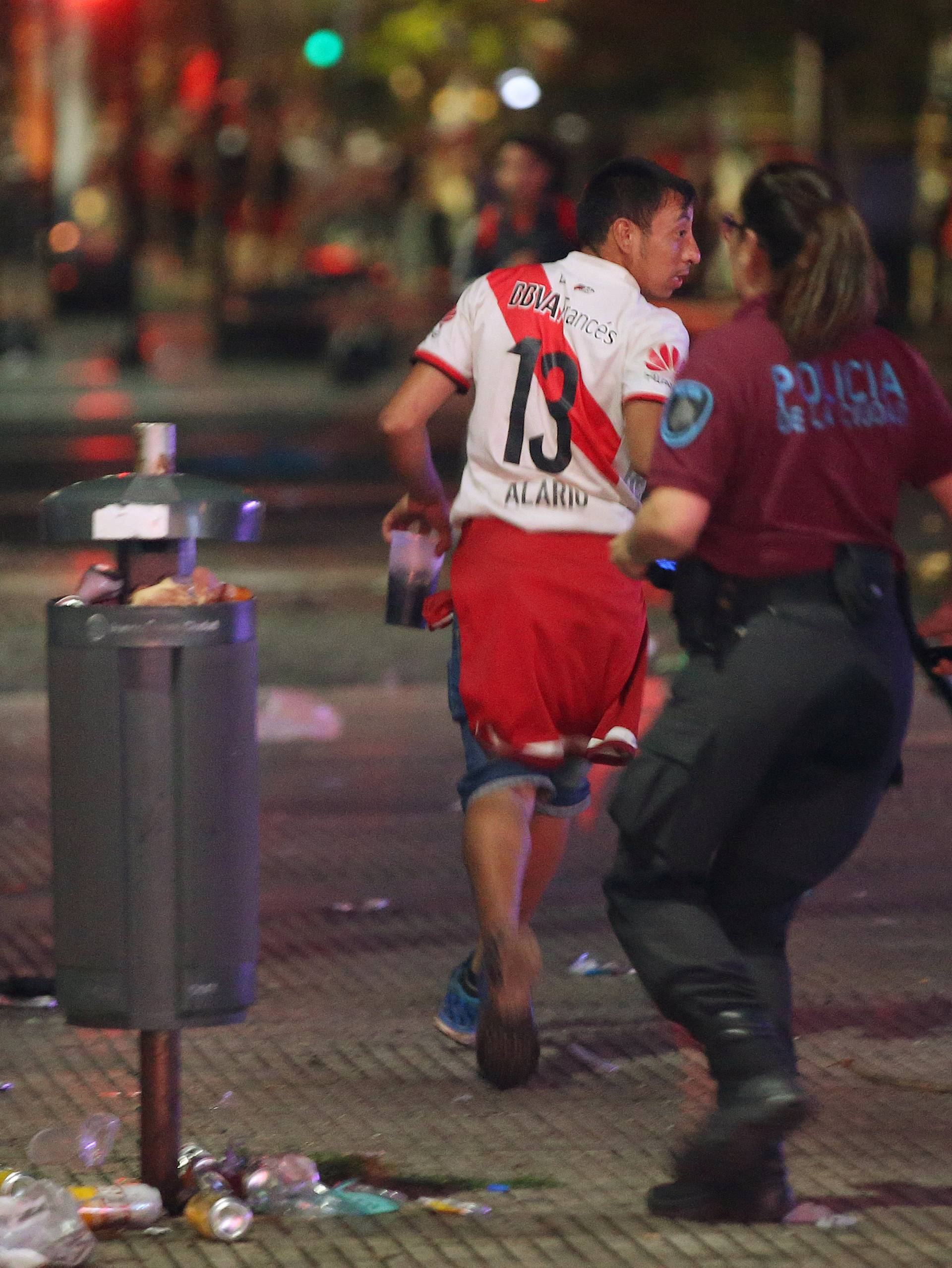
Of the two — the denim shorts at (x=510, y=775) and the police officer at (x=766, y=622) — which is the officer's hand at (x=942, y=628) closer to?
the police officer at (x=766, y=622)

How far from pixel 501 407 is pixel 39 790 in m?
3.40

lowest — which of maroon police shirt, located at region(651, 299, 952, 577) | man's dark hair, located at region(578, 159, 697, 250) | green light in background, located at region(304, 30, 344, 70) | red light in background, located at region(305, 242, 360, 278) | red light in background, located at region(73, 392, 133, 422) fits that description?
red light in background, located at region(73, 392, 133, 422)

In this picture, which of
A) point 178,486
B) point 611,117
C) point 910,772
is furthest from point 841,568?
point 611,117

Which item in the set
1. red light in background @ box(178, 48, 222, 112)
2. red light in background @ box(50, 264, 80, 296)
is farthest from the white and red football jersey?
red light in background @ box(50, 264, 80, 296)

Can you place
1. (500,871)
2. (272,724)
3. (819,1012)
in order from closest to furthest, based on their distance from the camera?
(500,871) → (819,1012) → (272,724)

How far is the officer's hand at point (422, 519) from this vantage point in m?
5.02

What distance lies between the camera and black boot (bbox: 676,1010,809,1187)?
12.4 ft

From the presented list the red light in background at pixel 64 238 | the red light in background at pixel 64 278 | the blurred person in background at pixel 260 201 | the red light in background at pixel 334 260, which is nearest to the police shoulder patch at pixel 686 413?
the red light in background at pixel 334 260

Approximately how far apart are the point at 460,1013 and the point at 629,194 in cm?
187

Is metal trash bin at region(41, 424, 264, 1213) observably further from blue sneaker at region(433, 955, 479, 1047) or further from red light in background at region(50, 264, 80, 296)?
red light in background at region(50, 264, 80, 296)

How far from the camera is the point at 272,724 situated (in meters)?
8.81

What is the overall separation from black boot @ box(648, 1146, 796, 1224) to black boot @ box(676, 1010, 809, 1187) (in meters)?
0.02

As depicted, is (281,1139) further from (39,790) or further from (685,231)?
(39,790)

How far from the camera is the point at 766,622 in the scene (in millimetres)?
3824
